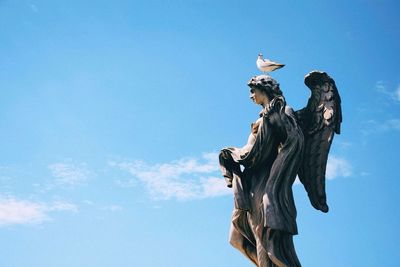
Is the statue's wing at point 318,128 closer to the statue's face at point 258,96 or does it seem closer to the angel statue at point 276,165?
the angel statue at point 276,165

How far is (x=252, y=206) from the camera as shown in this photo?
9.13 meters

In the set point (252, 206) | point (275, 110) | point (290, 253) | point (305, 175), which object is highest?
point (275, 110)

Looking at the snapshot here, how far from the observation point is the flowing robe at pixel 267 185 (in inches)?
344

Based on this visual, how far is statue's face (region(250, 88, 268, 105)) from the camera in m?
9.65

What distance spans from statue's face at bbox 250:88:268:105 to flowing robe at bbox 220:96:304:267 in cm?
26

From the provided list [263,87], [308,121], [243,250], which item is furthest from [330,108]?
[243,250]

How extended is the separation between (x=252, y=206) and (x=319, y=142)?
1.51 m

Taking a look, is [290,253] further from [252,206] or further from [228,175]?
[228,175]

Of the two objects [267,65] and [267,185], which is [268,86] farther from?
[267,185]

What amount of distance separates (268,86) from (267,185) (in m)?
1.65

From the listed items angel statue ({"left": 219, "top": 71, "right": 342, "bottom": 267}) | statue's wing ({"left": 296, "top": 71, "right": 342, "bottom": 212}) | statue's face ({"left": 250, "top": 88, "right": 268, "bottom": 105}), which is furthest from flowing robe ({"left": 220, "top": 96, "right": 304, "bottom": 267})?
statue's wing ({"left": 296, "top": 71, "right": 342, "bottom": 212})

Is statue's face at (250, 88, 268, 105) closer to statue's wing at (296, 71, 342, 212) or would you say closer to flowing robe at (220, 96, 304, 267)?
flowing robe at (220, 96, 304, 267)

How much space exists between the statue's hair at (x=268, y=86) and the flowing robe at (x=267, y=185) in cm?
23

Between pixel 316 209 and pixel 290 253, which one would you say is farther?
pixel 316 209
